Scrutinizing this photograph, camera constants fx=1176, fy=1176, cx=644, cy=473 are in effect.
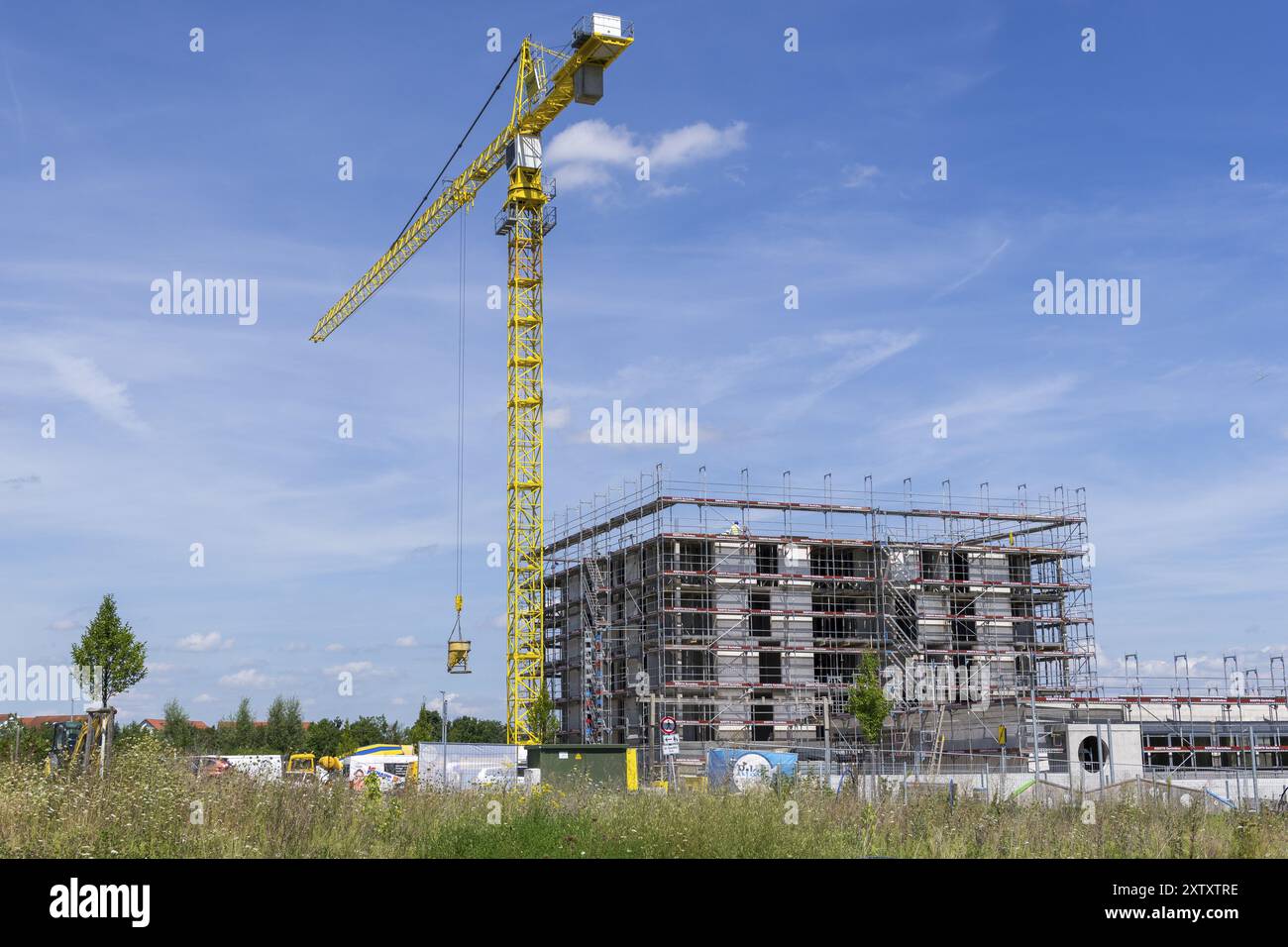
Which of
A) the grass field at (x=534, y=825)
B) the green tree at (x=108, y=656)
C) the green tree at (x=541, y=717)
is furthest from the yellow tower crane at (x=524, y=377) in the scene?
the grass field at (x=534, y=825)

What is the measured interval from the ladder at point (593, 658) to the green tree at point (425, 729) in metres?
10.9

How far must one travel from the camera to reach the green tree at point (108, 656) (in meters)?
35.6

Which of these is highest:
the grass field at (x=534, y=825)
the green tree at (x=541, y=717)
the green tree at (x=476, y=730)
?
the grass field at (x=534, y=825)

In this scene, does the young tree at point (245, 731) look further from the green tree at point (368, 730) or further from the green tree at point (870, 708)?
the green tree at point (870, 708)

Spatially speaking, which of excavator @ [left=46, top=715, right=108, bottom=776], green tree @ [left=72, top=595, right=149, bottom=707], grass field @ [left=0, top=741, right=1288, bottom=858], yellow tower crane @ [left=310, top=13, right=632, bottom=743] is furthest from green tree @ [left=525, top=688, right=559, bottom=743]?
grass field @ [left=0, top=741, right=1288, bottom=858]

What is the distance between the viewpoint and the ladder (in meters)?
55.9

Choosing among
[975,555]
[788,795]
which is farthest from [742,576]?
[788,795]

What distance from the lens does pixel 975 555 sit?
193 ft

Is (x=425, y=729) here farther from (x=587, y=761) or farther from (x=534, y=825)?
(x=534, y=825)
